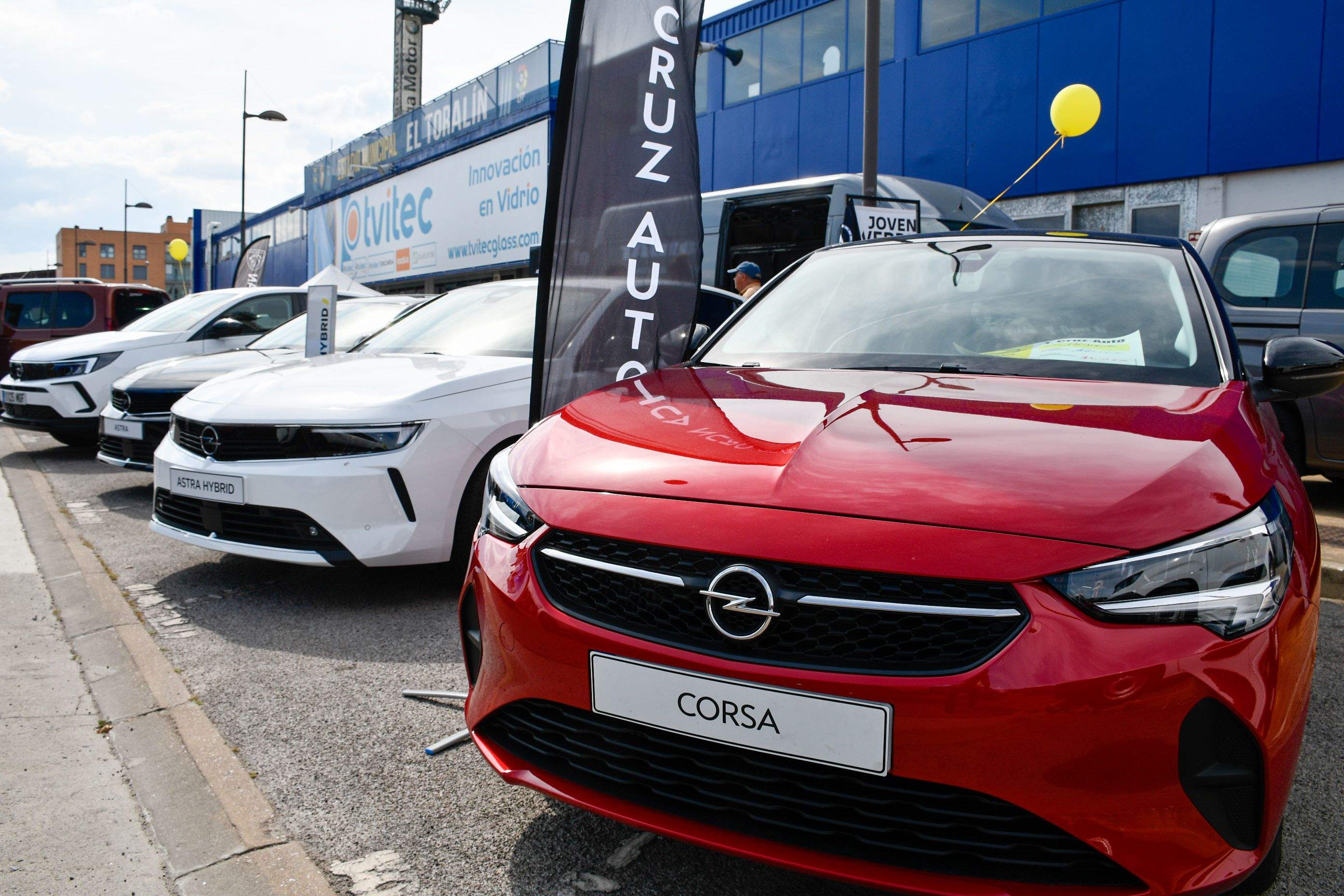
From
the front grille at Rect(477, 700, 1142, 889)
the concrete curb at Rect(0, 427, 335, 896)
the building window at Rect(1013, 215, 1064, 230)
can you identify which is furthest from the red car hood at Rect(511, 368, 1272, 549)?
the building window at Rect(1013, 215, 1064, 230)

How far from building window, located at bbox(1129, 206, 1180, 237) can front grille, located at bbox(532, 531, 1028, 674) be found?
1308 cm

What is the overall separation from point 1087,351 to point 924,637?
132 cm

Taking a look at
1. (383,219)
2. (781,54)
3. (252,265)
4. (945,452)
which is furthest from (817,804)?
(383,219)

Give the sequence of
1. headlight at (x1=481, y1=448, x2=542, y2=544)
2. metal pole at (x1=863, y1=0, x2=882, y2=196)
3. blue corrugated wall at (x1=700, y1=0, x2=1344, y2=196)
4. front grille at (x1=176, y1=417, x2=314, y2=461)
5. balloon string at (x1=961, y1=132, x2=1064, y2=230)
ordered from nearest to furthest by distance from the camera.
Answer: headlight at (x1=481, y1=448, x2=542, y2=544)
front grille at (x1=176, y1=417, x2=314, y2=461)
metal pole at (x1=863, y1=0, x2=882, y2=196)
blue corrugated wall at (x1=700, y1=0, x2=1344, y2=196)
balloon string at (x1=961, y1=132, x2=1064, y2=230)

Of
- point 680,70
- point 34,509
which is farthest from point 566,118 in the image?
point 34,509

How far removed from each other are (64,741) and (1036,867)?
272 cm

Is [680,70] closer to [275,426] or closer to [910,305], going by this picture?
[910,305]

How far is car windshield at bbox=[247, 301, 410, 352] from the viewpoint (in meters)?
7.77

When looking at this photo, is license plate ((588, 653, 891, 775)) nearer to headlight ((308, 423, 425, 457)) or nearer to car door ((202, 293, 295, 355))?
headlight ((308, 423, 425, 457))

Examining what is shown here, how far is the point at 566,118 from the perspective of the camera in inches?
147

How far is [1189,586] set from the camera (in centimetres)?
161

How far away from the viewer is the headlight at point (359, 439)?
406cm

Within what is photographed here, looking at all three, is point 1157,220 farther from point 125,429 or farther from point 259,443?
point 259,443

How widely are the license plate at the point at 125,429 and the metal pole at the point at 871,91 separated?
19.7ft
